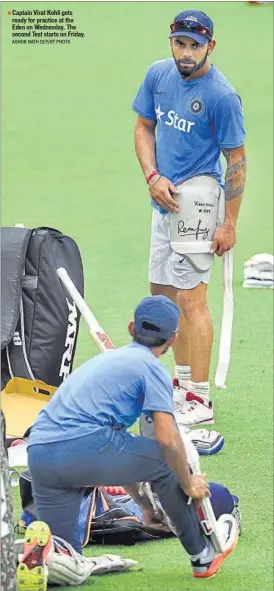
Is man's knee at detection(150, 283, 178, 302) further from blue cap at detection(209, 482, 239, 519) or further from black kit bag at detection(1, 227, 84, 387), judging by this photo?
blue cap at detection(209, 482, 239, 519)

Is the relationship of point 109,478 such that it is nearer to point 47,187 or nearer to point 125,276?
point 125,276

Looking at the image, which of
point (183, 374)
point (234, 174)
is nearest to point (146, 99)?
point (234, 174)

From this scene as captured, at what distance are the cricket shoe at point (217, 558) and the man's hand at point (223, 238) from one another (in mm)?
2392

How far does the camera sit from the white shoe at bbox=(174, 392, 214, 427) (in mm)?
7664

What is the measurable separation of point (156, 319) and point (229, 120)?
2283 millimetres

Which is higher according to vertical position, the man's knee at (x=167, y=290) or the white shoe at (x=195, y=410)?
the man's knee at (x=167, y=290)

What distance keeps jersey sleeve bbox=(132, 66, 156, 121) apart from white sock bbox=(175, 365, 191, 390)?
1.41m

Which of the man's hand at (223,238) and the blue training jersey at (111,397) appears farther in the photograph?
the man's hand at (223,238)

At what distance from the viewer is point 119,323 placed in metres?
9.77

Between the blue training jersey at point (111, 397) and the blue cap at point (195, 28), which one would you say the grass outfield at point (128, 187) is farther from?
the blue cap at point (195, 28)

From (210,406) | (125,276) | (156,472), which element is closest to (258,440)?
(210,406)

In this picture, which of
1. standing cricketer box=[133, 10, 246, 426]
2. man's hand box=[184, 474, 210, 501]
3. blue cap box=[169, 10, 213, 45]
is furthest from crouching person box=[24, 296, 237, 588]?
blue cap box=[169, 10, 213, 45]

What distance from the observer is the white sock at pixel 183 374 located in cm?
784
